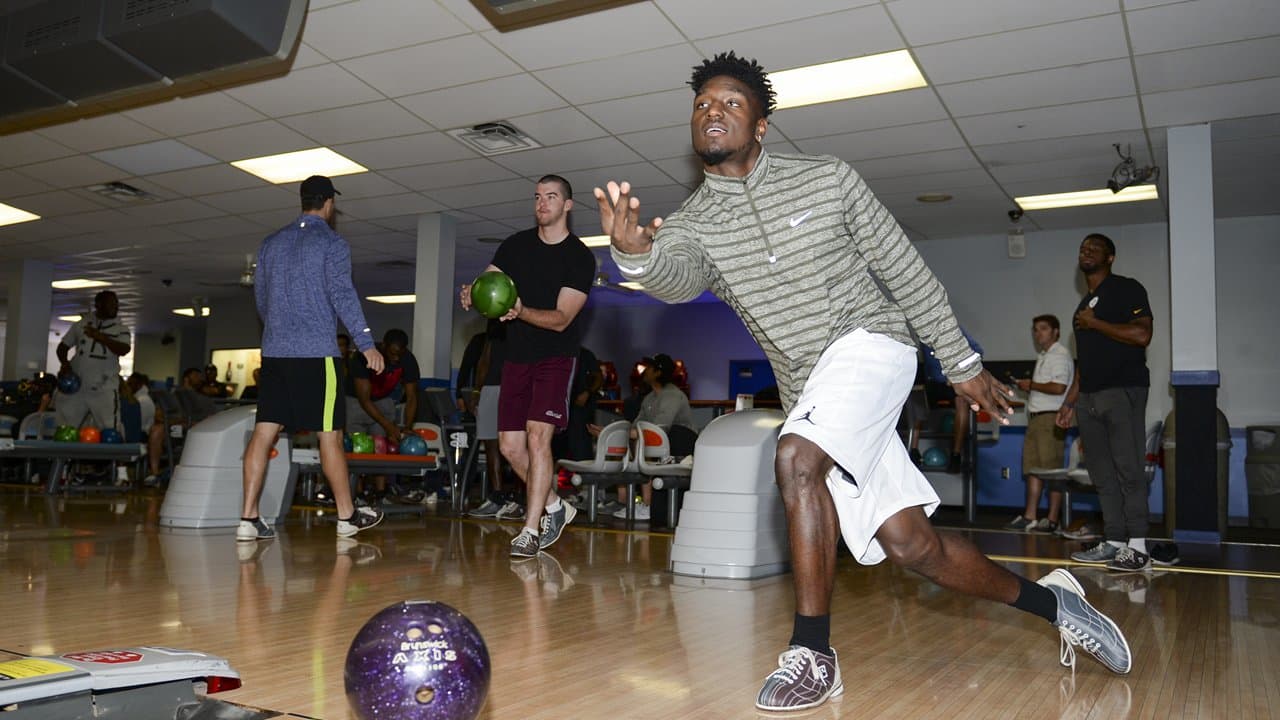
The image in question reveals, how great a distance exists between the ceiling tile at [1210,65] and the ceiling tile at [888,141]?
1.23 metres

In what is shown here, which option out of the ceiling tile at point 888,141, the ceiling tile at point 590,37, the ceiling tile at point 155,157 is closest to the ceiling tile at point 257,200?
the ceiling tile at point 155,157

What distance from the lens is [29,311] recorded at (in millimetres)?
11695

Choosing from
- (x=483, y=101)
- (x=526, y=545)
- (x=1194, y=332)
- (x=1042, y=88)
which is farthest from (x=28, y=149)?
(x=1194, y=332)

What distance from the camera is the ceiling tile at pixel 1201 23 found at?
4.56 meters

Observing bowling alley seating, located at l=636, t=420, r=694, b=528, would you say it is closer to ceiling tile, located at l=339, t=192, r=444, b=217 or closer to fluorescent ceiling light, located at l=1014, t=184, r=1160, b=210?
ceiling tile, located at l=339, t=192, r=444, b=217

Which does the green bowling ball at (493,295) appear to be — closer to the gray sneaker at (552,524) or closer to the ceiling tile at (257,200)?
the gray sneaker at (552,524)

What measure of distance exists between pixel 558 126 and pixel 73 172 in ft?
14.7

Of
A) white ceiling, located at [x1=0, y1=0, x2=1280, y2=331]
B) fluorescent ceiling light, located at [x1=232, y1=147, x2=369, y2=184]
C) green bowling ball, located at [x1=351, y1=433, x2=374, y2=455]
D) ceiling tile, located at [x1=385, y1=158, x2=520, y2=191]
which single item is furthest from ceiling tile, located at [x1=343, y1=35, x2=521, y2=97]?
green bowling ball, located at [x1=351, y1=433, x2=374, y2=455]

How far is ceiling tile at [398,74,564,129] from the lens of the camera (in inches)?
229

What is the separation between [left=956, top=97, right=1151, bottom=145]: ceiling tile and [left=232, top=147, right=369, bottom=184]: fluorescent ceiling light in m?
4.56

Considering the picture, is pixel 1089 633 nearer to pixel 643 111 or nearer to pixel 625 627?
pixel 625 627

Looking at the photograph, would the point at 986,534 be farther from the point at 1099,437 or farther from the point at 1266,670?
the point at 1266,670

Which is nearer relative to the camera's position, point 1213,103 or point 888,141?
point 1213,103

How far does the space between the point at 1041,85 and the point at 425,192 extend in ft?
16.3
